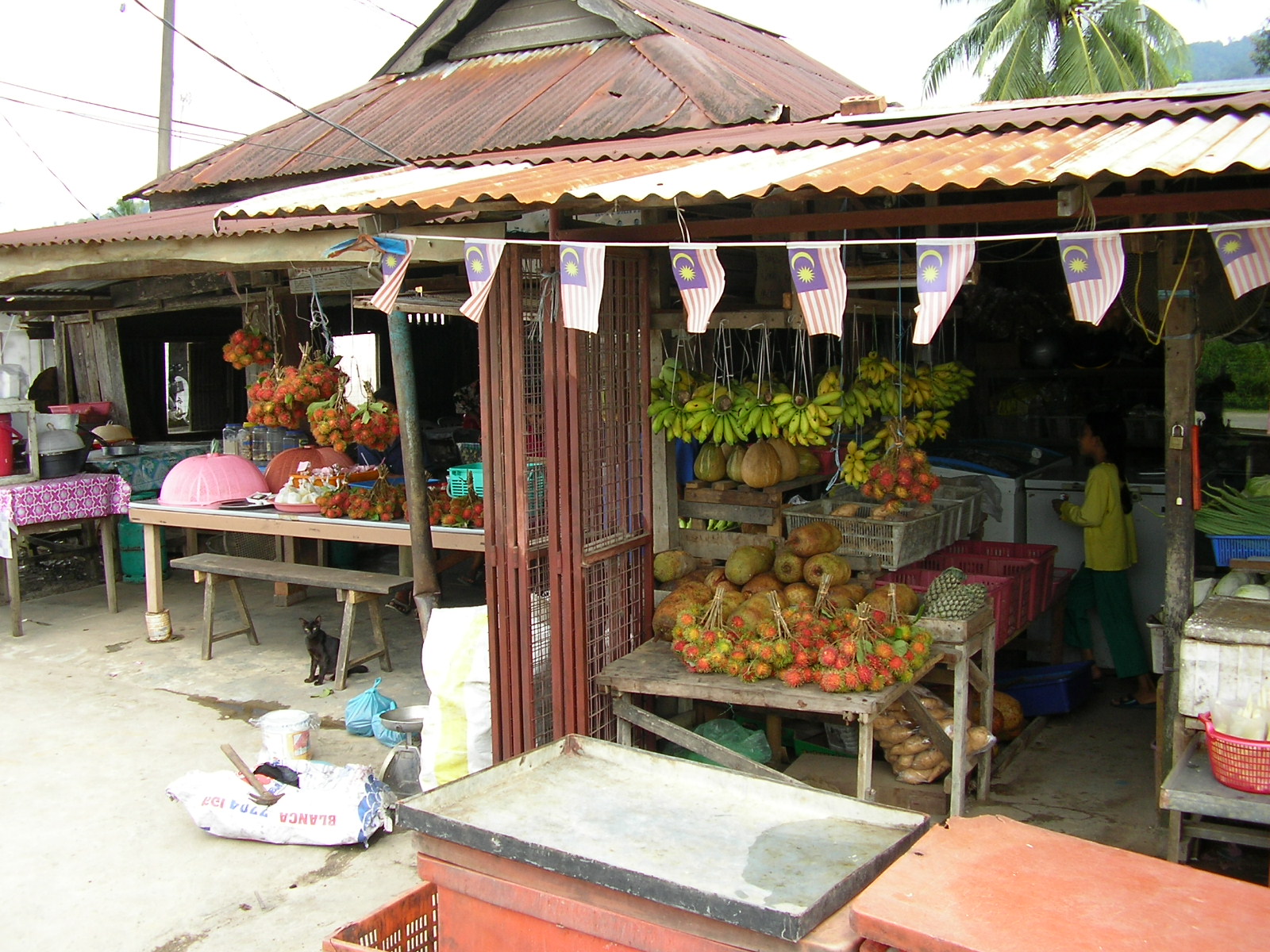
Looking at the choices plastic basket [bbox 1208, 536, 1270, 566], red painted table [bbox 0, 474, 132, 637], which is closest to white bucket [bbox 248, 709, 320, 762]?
red painted table [bbox 0, 474, 132, 637]

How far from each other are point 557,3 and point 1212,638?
8.80m

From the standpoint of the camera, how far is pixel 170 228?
780 cm

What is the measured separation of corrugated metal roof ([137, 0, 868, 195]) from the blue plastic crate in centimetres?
448

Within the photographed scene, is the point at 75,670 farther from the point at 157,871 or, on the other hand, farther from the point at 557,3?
the point at 557,3

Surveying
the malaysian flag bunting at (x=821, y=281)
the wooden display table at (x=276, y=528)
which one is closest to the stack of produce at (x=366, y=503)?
the wooden display table at (x=276, y=528)

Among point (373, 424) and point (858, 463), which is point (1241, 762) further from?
point (373, 424)

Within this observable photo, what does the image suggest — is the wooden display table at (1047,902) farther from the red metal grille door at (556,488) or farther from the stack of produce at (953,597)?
the red metal grille door at (556,488)

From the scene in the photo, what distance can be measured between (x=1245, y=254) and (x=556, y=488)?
3.09 meters

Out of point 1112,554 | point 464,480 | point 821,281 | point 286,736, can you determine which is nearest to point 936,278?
point 821,281

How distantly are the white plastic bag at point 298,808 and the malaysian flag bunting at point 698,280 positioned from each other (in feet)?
9.75

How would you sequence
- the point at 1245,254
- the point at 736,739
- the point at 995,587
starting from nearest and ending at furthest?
the point at 1245,254 < the point at 736,739 < the point at 995,587

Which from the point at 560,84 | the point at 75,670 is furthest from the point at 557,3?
the point at 75,670

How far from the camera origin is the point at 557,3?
34.6 ft

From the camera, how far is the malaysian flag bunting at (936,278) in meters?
3.83
